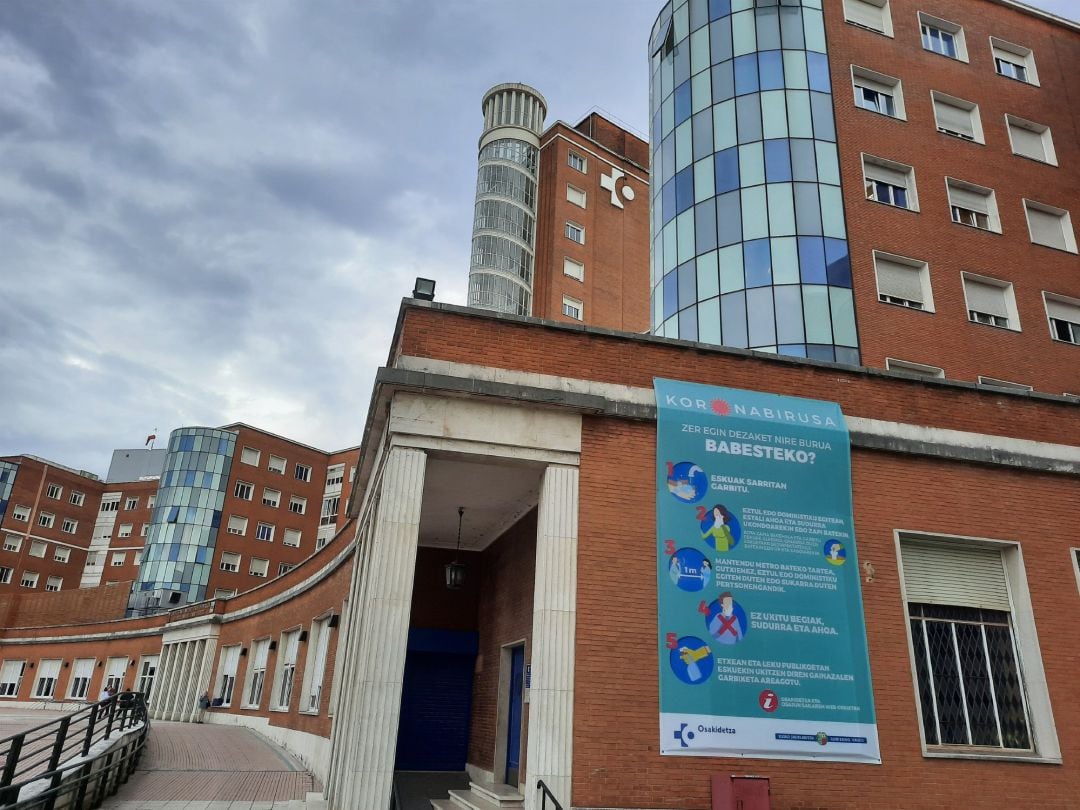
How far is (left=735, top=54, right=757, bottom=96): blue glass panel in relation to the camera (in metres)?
24.2

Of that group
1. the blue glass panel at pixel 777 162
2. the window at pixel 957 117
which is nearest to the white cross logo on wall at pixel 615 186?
the window at pixel 957 117

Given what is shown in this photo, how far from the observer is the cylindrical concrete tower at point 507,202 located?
46.9m

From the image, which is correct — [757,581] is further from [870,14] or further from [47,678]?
[47,678]

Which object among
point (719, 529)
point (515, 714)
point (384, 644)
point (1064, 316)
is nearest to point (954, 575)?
point (719, 529)

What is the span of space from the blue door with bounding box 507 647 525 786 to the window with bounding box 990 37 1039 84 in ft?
81.5

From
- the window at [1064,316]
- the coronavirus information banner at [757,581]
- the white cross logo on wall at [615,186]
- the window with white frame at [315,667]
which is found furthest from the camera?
the white cross logo on wall at [615,186]

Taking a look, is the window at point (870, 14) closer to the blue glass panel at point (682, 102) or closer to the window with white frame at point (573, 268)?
the blue glass panel at point (682, 102)

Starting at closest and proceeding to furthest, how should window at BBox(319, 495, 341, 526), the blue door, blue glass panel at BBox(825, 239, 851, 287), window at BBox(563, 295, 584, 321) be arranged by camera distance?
the blue door, blue glass panel at BBox(825, 239, 851, 287), window at BBox(563, 295, 584, 321), window at BBox(319, 495, 341, 526)

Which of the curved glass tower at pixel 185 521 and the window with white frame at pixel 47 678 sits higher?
the curved glass tower at pixel 185 521

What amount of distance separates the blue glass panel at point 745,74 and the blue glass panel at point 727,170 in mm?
2111

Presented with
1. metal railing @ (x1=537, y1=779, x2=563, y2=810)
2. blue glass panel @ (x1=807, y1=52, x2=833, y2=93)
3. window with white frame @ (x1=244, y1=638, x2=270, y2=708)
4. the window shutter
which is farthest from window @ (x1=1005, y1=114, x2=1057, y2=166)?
window with white frame @ (x1=244, y1=638, x2=270, y2=708)

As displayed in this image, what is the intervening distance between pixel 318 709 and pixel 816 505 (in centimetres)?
1106

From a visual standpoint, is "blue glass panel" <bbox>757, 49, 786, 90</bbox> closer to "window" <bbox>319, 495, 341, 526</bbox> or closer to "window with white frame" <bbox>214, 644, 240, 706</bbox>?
"window with white frame" <bbox>214, 644, 240, 706</bbox>

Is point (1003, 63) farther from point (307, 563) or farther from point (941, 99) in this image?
point (307, 563)
